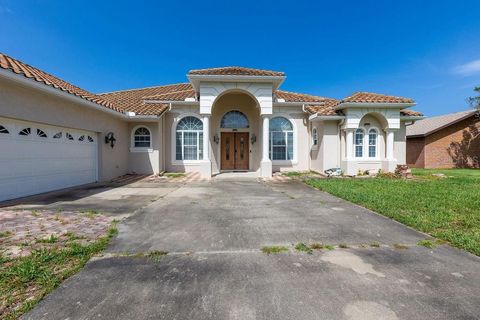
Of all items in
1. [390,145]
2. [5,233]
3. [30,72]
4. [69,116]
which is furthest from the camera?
[390,145]

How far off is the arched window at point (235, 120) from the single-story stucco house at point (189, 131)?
7cm

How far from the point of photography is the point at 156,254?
3.34 metres

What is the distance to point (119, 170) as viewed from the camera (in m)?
12.3

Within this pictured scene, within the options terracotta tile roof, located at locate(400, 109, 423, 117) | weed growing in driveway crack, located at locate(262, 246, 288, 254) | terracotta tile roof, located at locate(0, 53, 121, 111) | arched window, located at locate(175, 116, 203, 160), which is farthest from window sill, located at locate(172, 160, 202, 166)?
terracotta tile roof, located at locate(400, 109, 423, 117)

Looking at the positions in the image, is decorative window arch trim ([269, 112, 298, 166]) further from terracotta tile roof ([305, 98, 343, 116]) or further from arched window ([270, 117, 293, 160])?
terracotta tile roof ([305, 98, 343, 116])

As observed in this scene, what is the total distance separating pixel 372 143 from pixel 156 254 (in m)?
13.6

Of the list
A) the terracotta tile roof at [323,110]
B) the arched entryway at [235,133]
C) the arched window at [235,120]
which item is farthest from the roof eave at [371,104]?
the arched window at [235,120]

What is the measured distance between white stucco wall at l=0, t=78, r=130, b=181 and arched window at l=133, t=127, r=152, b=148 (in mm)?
424

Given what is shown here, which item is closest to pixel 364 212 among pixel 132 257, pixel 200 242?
pixel 200 242

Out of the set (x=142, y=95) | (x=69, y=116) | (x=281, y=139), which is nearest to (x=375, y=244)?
(x=69, y=116)

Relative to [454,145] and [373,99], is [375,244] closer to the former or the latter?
[373,99]

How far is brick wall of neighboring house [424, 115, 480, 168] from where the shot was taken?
64.5ft

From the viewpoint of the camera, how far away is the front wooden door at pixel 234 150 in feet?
49.9

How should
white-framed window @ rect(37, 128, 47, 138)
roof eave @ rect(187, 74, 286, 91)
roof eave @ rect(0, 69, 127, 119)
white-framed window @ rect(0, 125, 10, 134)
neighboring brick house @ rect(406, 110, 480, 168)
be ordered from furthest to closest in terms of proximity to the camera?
neighboring brick house @ rect(406, 110, 480, 168) < roof eave @ rect(187, 74, 286, 91) < white-framed window @ rect(37, 128, 47, 138) < white-framed window @ rect(0, 125, 10, 134) < roof eave @ rect(0, 69, 127, 119)
